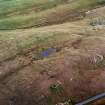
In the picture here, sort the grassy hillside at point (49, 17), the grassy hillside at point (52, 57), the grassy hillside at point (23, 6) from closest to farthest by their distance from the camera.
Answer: the grassy hillside at point (52, 57) → the grassy hillside at point (49, 17) → the grassy hillside at point (23, 6)

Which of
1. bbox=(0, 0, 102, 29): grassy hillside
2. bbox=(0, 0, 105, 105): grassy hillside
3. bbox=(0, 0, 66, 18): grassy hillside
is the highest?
bbox=(0, 0, 66, 18): grassy hillside

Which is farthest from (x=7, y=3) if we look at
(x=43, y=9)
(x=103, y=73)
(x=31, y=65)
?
(x=103, y=73)

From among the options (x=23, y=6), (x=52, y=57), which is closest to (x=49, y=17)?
(x=23, y=6)

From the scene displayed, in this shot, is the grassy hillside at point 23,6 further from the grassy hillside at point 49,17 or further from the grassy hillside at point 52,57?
the grassy hillside at point 52,57

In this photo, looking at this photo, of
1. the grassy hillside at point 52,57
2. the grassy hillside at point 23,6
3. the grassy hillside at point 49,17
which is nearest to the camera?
the grassy hillside at point 52,57

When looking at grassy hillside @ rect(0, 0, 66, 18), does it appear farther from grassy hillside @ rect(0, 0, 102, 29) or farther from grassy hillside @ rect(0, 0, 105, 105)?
grassy hillside @ rect(0, 0, 105, 105)

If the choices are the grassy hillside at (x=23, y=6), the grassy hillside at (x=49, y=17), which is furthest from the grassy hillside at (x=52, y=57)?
the grassy hillside at (x=23, y=6)

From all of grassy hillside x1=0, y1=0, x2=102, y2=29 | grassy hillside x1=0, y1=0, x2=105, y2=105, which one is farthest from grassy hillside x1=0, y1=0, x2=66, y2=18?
grassy hillside x1=0, y1=0, x2=105, y2=105

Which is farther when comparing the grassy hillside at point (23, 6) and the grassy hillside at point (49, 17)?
the grassy hillside at point (23, 6)
